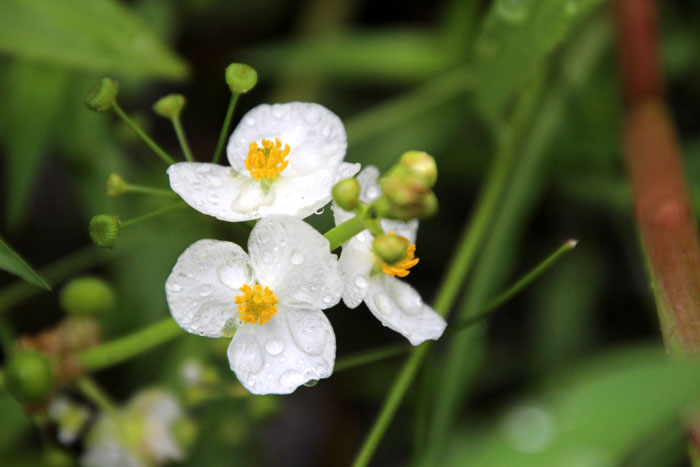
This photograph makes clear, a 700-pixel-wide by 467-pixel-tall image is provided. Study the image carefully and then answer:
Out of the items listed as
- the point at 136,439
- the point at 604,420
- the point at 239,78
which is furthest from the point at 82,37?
the point at 604,420

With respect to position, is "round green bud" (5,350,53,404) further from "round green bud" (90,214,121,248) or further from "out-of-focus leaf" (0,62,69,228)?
"out-of-focus leaf" (0,62,69,228)

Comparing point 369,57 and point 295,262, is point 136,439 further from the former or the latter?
point 369,57

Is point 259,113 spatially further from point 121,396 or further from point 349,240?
point 121,396

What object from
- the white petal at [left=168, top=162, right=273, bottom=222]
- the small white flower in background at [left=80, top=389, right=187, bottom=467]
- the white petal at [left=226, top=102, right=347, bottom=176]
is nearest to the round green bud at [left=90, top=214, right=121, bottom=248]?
the white petal at [left=168, top=162, right=273, bottom=222]

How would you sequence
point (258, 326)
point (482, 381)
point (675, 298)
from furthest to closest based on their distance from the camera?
1. point (482, 381)
2. point (675, 298)
3. point (258, 326)

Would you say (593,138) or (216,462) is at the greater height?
(593,138)

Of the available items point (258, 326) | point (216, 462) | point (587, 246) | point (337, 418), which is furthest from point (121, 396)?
point (587, 246)

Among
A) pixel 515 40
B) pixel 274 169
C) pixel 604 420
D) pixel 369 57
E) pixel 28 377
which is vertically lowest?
pixel 604 420

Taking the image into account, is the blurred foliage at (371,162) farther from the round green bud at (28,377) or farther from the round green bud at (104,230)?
the round green bud at (104,230)
